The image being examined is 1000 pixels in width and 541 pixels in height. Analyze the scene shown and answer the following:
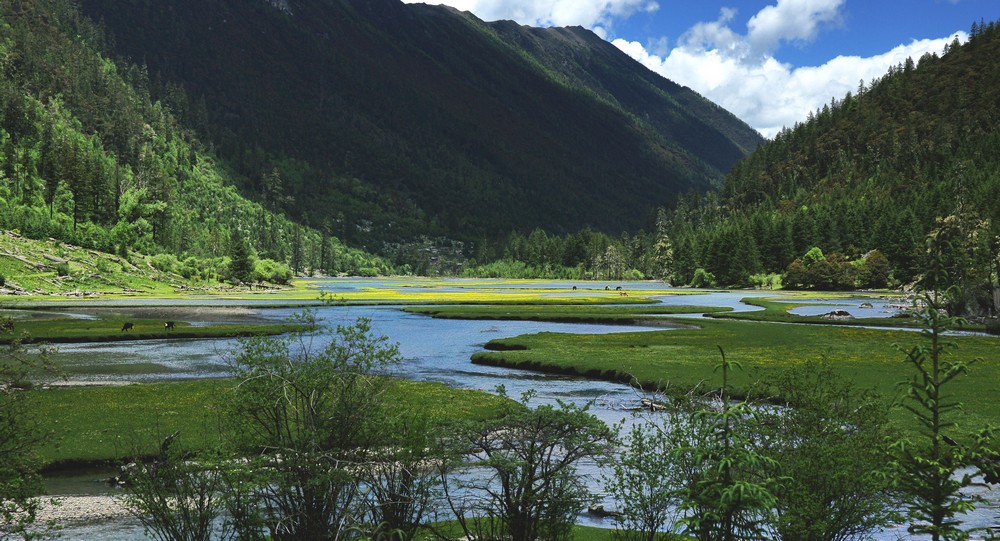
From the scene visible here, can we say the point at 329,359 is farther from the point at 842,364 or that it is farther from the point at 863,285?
the point at 863,285

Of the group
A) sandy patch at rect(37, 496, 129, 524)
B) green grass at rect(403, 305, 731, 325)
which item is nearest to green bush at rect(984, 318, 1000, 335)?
green grass at rect(403, 305, 731, 325)

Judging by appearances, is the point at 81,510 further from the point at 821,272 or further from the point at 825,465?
the point at 821,272

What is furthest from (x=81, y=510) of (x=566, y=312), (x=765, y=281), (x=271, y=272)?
(x=765, y=281)

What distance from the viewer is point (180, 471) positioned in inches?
571

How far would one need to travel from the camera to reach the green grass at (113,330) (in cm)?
6253

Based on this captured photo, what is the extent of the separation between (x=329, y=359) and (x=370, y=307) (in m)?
100

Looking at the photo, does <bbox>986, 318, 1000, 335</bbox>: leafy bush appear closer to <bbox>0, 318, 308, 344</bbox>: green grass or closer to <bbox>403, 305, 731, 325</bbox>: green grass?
<bbox>403, 305, 731, 325</bbox>: green grass

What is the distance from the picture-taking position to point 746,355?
176 feet

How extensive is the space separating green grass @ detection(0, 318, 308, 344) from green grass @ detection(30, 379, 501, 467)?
23.4 metres

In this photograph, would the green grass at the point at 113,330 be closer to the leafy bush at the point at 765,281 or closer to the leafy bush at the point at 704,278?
the leafy bush at the point at 704,278

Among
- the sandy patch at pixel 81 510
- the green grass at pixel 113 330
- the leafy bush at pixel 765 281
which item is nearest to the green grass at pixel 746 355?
the sandy patch at pixel 81 510

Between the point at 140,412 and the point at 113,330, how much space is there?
4252 cm

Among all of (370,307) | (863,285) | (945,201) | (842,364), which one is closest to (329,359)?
(842,364)

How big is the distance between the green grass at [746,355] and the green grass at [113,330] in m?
25.3
